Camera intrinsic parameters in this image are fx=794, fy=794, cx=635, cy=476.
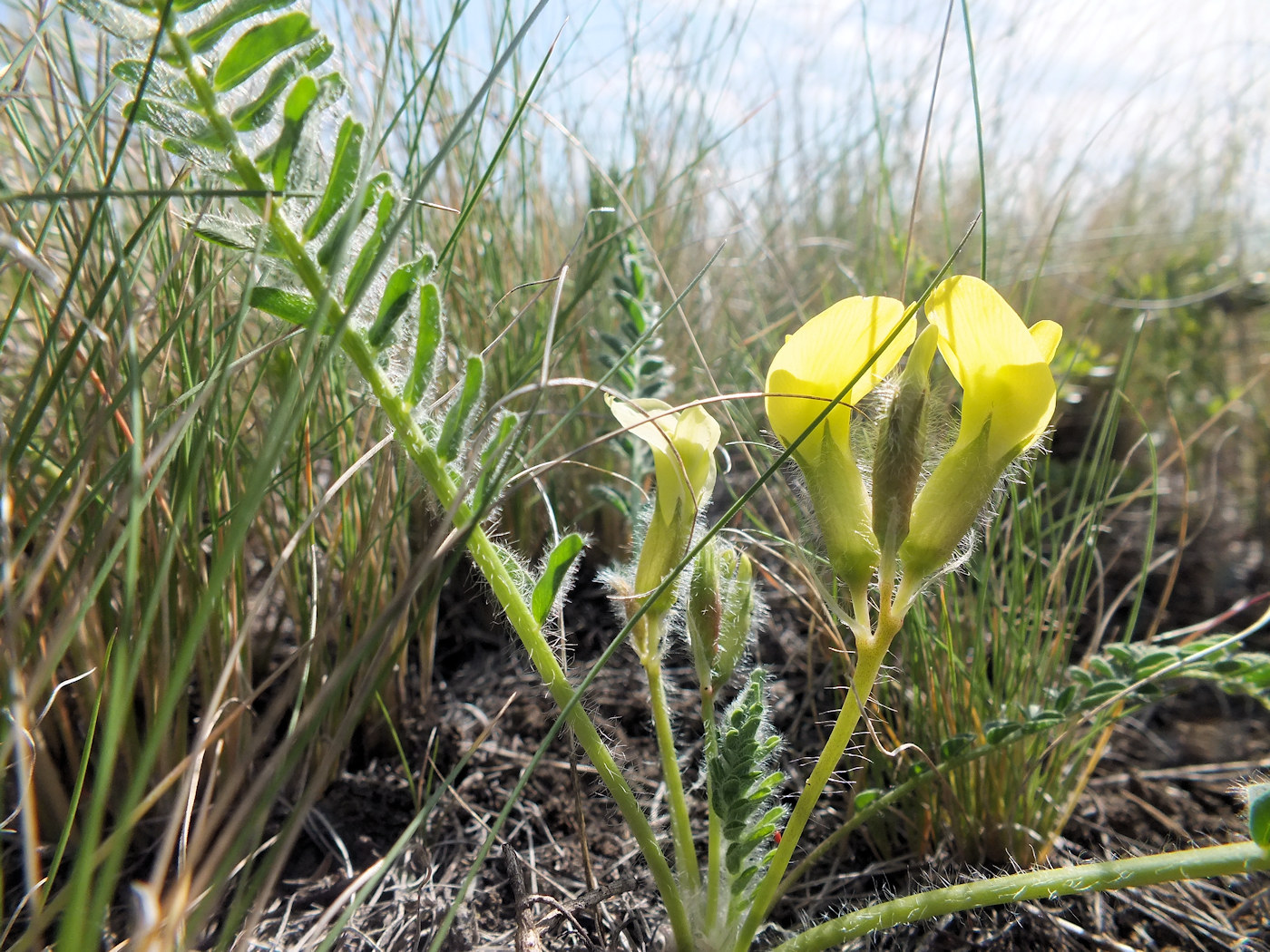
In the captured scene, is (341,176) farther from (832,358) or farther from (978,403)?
(978,403)

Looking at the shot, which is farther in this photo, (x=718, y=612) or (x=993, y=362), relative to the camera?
(x=718, y=612)

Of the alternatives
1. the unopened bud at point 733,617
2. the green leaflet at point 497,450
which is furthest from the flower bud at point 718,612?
the green leaflet at point 497,450

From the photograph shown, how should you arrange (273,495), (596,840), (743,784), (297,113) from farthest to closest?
(273,495), (596,840), (743,784), (297,113)

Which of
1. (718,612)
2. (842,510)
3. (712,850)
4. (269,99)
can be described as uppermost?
(269,99)

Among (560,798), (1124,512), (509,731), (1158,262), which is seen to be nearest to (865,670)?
(560,798)

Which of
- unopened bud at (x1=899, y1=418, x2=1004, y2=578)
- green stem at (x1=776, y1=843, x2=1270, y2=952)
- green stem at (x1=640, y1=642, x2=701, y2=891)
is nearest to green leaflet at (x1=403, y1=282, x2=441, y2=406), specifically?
green stem at (x1=640, y1=642, x2=701, y2=891)

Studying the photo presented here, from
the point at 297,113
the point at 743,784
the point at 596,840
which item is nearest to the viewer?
the point at 297,113

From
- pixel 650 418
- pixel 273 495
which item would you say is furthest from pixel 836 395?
pixel 273 495

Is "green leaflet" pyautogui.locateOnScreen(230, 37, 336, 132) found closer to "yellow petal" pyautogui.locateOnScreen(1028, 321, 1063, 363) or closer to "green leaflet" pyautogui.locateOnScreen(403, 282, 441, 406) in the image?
"green leaflet" pyautogui.locateOnScreen(403, 282, 441, 406)
